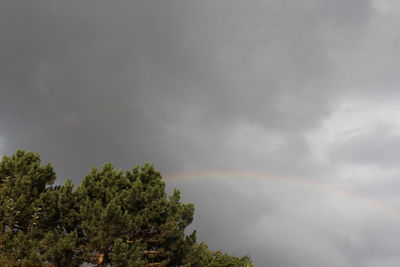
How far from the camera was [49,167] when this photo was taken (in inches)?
1103

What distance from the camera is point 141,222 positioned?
2595cm

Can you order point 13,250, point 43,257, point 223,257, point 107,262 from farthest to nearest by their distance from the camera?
1. point 223,257
2. point 107,262
3. point 43,257
4. point 13,250

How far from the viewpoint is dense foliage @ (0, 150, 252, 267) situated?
23.2m

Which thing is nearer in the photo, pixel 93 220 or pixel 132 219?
pixel 93 220

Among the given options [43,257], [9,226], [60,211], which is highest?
[60,211]

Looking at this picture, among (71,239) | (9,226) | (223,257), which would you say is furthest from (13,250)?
(223,257)

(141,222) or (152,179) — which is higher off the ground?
(152,179)

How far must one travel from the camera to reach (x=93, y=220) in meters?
23.7

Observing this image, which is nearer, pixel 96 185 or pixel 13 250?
pixel 13 250

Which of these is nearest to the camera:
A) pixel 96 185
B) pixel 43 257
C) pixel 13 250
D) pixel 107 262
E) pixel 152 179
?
pixel 13 250

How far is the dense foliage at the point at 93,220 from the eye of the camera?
76.3 feet

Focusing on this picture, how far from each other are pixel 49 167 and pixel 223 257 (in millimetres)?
42377

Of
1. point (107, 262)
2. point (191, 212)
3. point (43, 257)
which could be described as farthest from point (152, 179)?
point (43, 257)

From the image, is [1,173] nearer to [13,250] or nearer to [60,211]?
[60,211]
